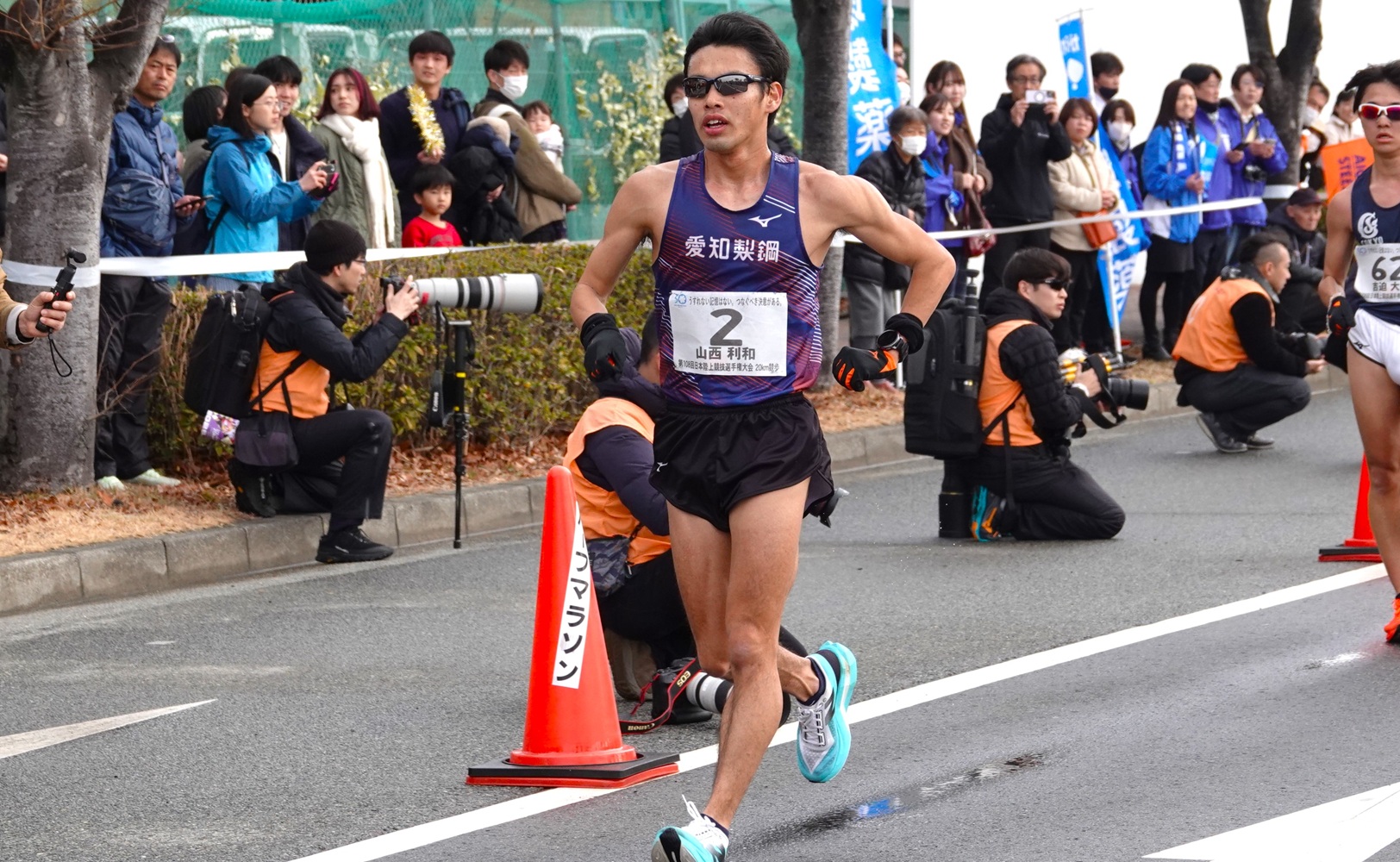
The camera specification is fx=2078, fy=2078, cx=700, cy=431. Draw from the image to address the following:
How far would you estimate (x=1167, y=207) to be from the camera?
16.0 metres

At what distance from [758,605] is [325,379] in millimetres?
5185

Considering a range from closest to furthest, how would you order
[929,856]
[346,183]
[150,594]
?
[929,856] → [150,594] → [346,183]

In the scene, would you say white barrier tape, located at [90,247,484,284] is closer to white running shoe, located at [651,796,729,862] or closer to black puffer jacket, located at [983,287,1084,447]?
black puffer jacket, located at [983,287,1084,447]

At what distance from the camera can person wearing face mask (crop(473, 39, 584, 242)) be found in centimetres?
1308

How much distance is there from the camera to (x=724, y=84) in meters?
4.98

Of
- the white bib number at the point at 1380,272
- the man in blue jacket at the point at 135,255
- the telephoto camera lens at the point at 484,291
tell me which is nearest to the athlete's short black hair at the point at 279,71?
the man in blue jacket at the point at 135,255

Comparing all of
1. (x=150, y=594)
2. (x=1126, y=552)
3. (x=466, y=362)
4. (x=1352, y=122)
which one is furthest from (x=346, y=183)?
(x=1352, y=122)

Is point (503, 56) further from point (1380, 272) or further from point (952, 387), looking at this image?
point (1380, 272)

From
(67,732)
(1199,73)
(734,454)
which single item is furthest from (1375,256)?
(1199,73)

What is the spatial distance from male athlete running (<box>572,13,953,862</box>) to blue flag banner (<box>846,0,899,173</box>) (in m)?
8.94

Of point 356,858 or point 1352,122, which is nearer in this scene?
point 356,858

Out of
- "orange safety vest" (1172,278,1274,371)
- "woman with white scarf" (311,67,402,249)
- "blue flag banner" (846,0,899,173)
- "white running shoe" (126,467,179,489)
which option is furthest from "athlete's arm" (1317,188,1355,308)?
"blue flag banner" (846,0,899,173)

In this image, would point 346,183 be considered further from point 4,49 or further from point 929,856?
point 929,856

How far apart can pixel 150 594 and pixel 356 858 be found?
165 inches
